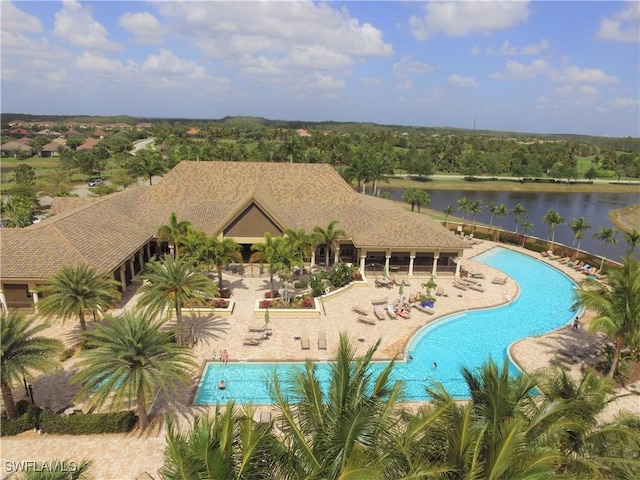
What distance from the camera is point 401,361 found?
24438 mm

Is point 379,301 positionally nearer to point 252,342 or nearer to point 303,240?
point 303,240

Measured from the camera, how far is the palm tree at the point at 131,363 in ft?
52.2

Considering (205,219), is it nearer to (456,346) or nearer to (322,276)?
(322,276)

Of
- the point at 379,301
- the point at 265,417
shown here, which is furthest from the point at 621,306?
the point at 265,417

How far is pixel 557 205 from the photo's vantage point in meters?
91.3

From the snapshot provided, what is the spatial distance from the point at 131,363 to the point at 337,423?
37.1 feet

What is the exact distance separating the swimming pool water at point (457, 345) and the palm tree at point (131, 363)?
406 cm

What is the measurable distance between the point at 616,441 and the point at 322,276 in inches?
942

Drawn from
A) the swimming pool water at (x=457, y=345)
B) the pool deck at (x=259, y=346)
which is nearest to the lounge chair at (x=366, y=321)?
the pool deck at (x=259, y=346)

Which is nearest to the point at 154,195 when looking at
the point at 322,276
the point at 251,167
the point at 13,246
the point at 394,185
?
the point at 251,167

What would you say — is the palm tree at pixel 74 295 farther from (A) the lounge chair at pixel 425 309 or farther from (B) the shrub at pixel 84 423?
(A) the lounge chair at pixel 425 309

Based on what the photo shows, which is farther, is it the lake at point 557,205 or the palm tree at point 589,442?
the lake at point 557,205

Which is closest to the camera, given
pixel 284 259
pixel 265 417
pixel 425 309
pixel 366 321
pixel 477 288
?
pixel 265 417

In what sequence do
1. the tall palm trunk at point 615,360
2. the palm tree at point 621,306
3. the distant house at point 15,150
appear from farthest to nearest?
the distant house at point 15,150 → the tall palm trunk at point 615,360 → the palm tree at point 621,306
